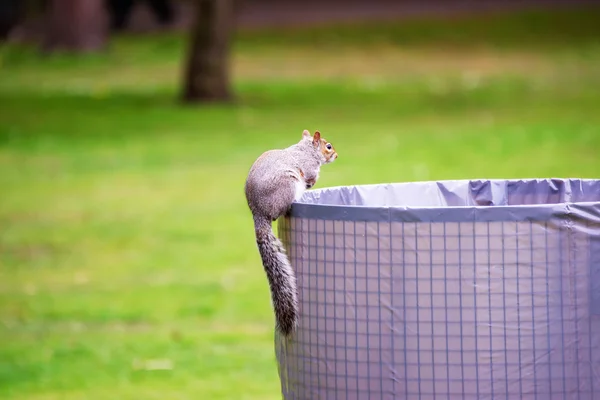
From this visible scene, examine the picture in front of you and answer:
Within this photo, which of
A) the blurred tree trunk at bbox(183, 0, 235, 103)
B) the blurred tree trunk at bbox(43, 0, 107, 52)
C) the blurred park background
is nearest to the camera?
the blurred park background

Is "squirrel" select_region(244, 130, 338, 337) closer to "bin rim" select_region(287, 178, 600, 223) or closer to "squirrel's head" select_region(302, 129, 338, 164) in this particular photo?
"bin rim" select_region(287, 178, 600, 223)

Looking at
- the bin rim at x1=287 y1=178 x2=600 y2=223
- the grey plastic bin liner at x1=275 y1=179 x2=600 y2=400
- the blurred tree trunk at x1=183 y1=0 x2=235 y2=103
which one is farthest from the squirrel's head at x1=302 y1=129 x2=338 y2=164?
the blurred tree trunk at x1=183 y1=0 x2=235 y2=103

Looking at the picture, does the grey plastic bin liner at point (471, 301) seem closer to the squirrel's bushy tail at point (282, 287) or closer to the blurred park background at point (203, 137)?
the squirrel's bushy tail at point (282, 287)

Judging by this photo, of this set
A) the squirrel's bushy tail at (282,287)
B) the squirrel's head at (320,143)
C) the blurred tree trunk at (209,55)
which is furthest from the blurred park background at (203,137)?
the squirrel's bushy tail at (282,287)

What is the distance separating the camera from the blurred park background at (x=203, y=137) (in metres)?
8.05

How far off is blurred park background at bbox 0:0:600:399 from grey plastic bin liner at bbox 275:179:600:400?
10.5 ft

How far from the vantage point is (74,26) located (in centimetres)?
3091

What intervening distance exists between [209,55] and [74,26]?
9879 mm

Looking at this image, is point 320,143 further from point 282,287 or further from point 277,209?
point 282,287

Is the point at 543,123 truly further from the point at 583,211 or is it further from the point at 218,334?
the point at 583,211

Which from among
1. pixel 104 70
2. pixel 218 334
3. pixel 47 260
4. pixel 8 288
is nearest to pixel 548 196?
pixel 218 334

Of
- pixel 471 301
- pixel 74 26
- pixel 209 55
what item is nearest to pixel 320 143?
pixel 471 301

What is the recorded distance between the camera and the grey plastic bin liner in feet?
11.8

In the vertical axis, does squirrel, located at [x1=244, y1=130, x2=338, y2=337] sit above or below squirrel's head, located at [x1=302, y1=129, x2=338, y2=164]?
below
